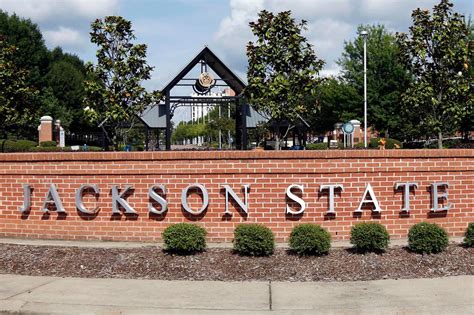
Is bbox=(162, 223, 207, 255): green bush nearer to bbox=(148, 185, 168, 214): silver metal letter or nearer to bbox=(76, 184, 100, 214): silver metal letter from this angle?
bbox=(148, 185, 168, 214): silver metal letter

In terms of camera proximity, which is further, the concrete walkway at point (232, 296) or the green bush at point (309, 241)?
the green bush at point (309, 241)

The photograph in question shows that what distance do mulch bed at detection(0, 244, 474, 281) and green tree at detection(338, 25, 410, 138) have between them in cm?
3374

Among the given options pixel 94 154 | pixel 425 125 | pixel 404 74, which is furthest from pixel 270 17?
pixel 404 74

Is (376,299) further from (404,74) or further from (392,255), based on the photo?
(404,74)

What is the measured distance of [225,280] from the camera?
7.35 meters

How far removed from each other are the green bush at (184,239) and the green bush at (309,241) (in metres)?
1.37

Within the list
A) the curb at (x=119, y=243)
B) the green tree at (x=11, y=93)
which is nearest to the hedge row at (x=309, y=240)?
the curb at (x=119, y=243)

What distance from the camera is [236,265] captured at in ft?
25.7

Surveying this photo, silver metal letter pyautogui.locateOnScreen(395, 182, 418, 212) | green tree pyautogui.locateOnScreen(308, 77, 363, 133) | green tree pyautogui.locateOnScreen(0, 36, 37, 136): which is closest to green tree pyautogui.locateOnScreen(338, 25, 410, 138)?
green tree pyautogui.locateOnScreen(308, 77, 363, 133)

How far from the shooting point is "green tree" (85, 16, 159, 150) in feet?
59.4

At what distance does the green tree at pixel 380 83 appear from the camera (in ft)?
137

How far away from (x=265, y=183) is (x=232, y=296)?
3140 millimetres

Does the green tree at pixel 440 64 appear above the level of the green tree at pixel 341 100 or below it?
below

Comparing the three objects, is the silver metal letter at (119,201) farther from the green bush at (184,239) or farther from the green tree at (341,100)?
the green tree at (341,100)
